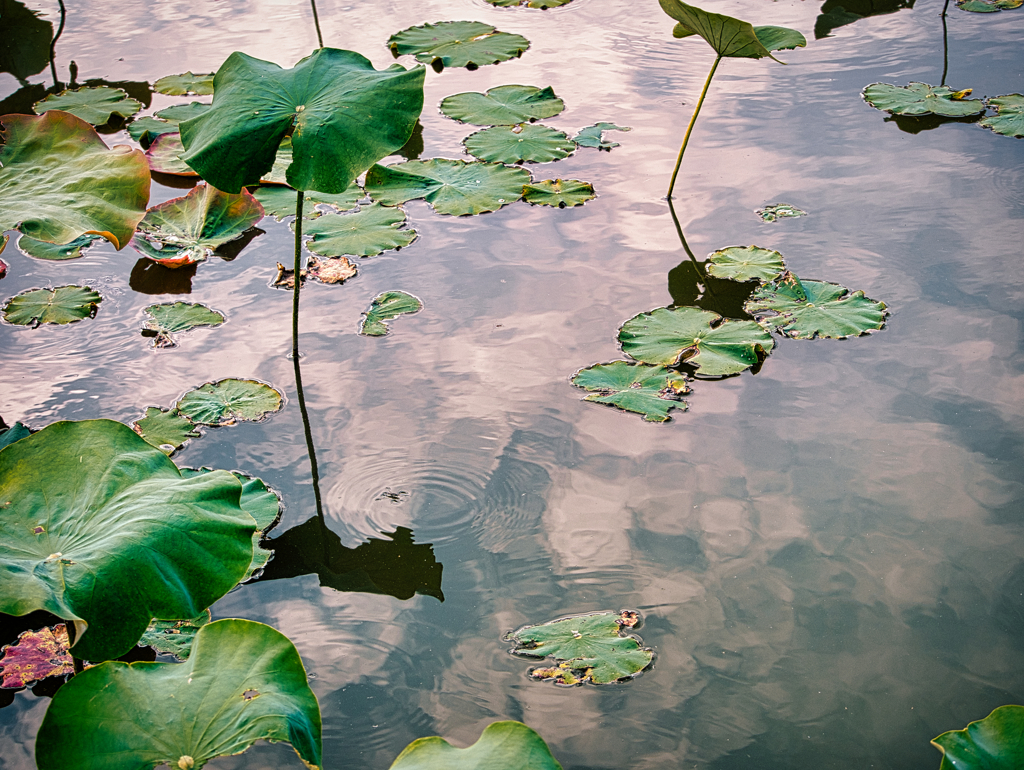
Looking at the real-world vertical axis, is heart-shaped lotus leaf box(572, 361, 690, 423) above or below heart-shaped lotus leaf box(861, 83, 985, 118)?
below

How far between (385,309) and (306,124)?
66 centimetres

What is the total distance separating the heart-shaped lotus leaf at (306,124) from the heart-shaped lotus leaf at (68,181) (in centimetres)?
16

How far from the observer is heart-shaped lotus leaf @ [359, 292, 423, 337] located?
2365 mm

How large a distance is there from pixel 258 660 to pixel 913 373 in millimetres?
1735

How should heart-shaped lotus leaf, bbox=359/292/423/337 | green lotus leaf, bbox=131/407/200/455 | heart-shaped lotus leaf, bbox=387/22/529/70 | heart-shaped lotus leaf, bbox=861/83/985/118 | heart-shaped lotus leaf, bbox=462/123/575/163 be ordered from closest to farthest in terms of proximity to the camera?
green lotus leaf, bbox=131/407/200/455 → heart-shaped lotus leaf, bbox=359/292/423/337 → heart-shaped lotus leaf, bbox=462/123/575/163 → heart-shaped lotus leaf, bbox=861/83/985/118 → heart-shaped lotus leaf, bbox=387/22/529/70

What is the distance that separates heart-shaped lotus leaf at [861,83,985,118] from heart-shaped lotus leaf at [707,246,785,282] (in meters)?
1.23

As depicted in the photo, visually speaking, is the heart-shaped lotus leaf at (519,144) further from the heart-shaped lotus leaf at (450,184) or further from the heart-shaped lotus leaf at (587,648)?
the heart-shaped lotus leaf at (587,648)

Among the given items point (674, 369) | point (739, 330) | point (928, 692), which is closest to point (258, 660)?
point (928, 692)

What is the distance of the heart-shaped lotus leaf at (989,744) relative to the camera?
1037 millimetres

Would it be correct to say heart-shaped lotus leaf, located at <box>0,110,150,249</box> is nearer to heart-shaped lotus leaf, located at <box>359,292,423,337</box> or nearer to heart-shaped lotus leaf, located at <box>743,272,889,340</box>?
heart-shaped lotus leaf, located at <box>359,292,423,337</box>

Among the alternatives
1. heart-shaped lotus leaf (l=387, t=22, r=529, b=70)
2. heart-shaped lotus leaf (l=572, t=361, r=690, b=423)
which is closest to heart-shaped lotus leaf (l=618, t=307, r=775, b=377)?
heart-shaped lotus leaf (l=572, t=361, r=690, b=423)

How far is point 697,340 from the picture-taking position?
2215 millimetres

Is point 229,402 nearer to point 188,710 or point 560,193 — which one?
point 188,710

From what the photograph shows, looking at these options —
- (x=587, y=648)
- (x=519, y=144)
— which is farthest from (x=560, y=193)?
(x=587, y=648)
